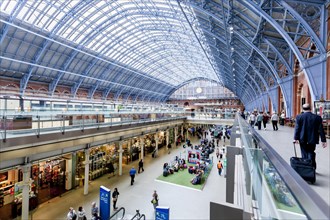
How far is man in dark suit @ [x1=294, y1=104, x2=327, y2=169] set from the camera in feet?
14.0

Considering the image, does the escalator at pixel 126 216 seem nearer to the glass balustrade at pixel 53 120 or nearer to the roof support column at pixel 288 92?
the glass balustrade at pixel 53 120

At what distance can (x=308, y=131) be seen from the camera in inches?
170

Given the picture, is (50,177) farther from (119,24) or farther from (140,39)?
(140,39)

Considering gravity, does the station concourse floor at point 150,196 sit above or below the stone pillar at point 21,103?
below

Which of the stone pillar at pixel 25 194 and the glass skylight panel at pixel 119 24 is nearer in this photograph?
the stone pillar at pixel 25 194

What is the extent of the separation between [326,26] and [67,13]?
89.9 ft

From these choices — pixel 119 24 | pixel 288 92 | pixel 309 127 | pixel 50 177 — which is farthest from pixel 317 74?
pixel 119 24

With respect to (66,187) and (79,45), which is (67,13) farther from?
(66,187)

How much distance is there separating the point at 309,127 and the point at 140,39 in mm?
38288

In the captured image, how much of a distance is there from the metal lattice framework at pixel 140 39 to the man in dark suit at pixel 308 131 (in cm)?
797

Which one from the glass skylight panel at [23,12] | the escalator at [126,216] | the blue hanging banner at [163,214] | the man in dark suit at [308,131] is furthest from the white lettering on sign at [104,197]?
the glass skylight panel at [23,12]

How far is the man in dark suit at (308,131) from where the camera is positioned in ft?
14.0

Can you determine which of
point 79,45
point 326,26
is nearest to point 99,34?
point 79,45

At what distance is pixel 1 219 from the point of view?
34.0 ft
